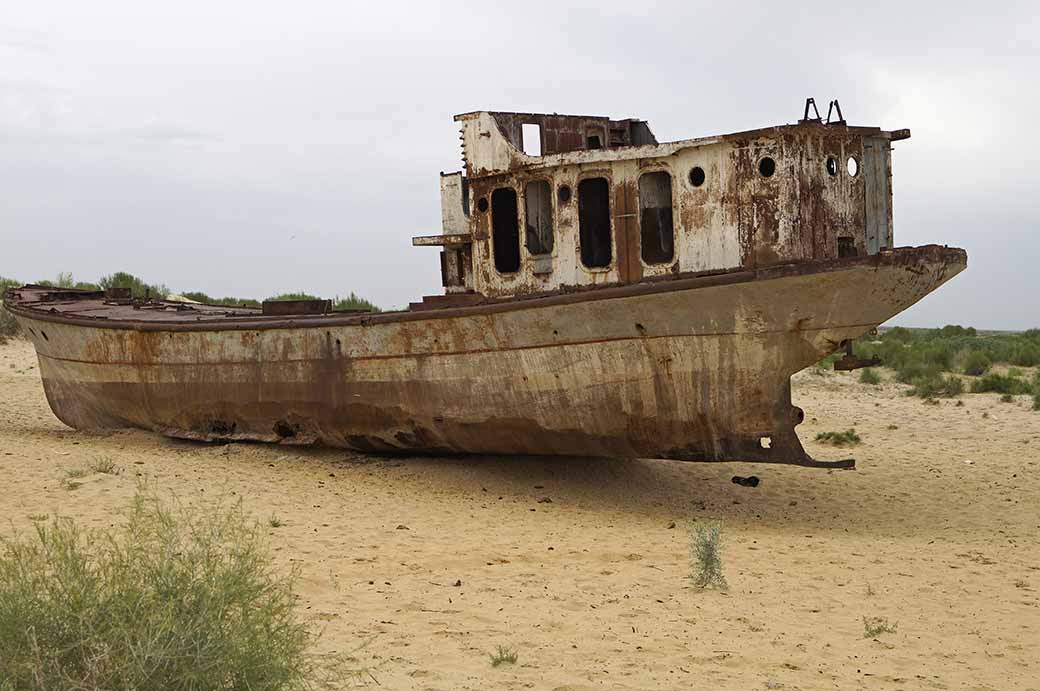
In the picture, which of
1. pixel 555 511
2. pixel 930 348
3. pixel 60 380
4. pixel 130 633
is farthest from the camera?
pixel 930 348

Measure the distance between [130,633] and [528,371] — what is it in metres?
6.11

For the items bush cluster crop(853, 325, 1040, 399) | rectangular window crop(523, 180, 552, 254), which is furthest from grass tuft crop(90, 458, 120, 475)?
bush cluster crop(853, 325, 1040, 399)

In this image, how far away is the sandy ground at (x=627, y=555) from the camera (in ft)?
18.5

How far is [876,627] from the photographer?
6.17 m

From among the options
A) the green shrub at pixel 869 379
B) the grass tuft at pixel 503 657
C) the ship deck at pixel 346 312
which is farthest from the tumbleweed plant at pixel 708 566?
the green shrub at pixel 869 379

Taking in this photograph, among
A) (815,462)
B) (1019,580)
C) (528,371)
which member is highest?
(528,371)

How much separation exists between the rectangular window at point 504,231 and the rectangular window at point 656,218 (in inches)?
53.5

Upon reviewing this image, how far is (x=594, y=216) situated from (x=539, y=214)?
53 cm

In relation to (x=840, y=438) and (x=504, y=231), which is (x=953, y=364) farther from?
(x=504, y=231)

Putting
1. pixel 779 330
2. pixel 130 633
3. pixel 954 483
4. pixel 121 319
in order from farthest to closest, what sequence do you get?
1. pixel 121 319
2. pixel 954 483
3. pixel 779 330
4. pixel 130 633

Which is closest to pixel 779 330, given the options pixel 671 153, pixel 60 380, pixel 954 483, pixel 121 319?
→ pixel 671 153

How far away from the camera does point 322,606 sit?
6.35m

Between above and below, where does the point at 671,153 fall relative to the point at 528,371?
above

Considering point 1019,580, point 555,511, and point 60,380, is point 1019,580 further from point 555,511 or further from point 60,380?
point 60,380
